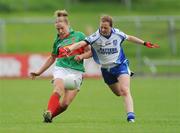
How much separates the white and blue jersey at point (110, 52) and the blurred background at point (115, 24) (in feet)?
67.7

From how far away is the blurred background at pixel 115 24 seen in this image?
132ft

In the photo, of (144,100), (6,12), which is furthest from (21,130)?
(6,12)

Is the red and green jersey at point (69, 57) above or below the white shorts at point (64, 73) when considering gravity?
above

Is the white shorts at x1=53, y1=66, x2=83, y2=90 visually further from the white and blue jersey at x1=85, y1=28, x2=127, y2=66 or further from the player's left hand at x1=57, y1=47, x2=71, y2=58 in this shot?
the white and blue jersey at x1=85, y1=28, x2=127, y2=66

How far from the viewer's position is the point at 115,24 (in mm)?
43156

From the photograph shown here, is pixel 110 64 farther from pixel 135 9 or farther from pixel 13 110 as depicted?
pixel 135 9

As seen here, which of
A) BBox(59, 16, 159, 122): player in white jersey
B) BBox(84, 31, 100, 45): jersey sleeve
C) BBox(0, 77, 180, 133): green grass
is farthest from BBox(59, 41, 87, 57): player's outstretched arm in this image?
BBox(0, 77, 180, 133): green grass

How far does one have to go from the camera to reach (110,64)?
1507 cm

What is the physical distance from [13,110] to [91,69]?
1746cm

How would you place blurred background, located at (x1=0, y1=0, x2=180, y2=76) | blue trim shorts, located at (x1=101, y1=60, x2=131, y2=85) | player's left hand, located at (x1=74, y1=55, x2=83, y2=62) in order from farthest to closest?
blurred background, located at (x1=0, y1=0, x2=180, y2=76) < blue trim shorts, located at (x1=101, y1=60, x2=131, y2=85) < player's left hand, located at (x1=74, y1=55, x2=83, y2=62)

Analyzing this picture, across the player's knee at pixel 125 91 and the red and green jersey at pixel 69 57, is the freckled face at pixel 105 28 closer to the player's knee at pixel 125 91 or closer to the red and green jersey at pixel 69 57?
the red and green jersey at pixel 69 57

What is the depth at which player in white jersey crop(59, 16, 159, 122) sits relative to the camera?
14.6 meters

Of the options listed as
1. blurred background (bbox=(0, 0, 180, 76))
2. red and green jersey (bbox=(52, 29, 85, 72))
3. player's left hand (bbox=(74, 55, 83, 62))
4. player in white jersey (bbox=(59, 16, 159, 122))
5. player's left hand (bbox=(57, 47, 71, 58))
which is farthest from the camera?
blurred background (bbox=(0, 0, 180, 76))

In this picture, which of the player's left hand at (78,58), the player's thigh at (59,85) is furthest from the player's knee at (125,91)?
the player's thigh at (59,85)
